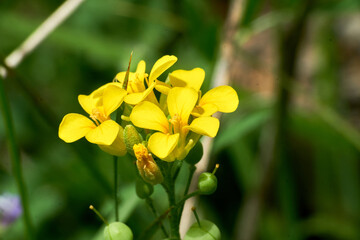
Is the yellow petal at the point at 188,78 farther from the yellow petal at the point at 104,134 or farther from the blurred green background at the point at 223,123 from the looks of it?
the blurred green background at the point at 223,123

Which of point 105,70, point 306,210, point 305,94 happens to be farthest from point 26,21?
point 306,210

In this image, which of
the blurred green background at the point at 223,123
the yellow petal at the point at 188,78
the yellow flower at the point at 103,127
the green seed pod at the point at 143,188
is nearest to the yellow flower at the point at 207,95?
the yellow petal at the point at 188,78

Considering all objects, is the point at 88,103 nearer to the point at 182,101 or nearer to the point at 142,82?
the point at 142,82

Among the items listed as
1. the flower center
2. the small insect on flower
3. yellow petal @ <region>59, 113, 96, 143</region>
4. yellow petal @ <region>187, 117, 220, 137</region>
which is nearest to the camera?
yellow petal @ <region>187, 117, 220, 137</region>

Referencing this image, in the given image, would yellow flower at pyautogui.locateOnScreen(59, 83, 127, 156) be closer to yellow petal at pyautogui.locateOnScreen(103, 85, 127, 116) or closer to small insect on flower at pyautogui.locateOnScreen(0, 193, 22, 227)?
yellow petal at pyautogui.locateOnScreen(103, 85, 127, 116)

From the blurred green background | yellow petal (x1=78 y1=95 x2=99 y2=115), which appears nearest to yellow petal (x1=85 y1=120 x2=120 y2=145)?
yellow petal (x1=78 y1=95 x2=99 y2=115)

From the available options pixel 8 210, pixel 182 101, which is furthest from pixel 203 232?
pixel 8 210
